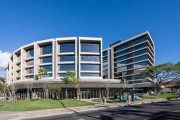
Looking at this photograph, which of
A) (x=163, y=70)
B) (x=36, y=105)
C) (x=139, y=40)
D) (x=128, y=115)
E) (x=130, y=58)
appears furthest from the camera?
(x=130, y=58)

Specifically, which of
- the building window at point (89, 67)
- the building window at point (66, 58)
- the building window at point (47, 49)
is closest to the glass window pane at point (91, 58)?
the building window at point (89, 67)

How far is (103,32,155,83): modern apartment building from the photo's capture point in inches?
3149

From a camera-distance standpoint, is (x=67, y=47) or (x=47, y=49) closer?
A: (x=67, y=47)

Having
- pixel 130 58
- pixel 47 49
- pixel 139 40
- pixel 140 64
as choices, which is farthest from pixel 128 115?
pixel 130 58

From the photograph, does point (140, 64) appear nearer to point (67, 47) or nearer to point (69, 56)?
point (69, 56)

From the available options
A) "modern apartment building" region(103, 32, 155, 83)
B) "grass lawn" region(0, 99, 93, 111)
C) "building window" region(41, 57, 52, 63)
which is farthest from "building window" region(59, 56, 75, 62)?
"grass lawn" region(0, 99, 93, 111)

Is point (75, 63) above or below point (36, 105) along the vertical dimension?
above

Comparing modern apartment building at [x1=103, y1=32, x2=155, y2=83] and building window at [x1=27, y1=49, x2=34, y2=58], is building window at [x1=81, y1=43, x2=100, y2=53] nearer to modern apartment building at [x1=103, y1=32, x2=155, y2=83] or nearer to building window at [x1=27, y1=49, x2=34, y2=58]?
building window at [x1=27, y1=49, x2=34, y2=58]

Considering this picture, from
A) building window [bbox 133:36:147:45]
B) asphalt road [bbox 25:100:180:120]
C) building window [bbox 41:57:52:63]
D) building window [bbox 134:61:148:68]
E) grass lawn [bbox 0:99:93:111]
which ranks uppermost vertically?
building window [bbox 133:36:147:45]

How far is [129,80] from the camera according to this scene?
285ft

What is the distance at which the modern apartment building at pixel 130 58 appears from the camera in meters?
80.0

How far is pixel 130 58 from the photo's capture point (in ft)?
283

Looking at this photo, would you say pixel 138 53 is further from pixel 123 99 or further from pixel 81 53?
pixel 123 99

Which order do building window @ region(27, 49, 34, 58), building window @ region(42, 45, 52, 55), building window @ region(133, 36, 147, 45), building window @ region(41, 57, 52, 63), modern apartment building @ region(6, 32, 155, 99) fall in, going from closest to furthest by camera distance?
1. modern apartment building @ region(6, 32, 155, 99)
2. building window @ region(41, 57, 52, 63)
3. building window @ region(42, 45, 52, 55)
4. building window @ region(27, 49, 34, 58)
5. building window @ region(133, 36, 147, 45)
